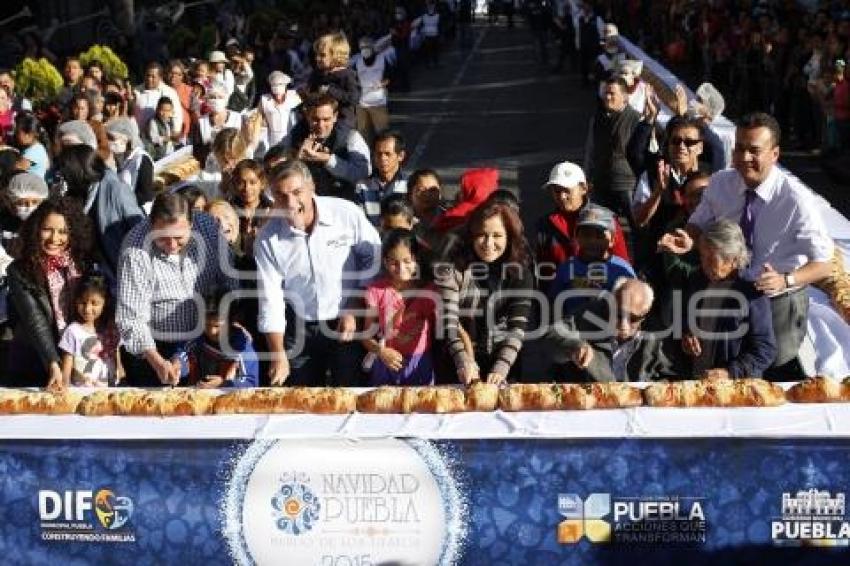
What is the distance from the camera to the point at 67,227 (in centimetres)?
726

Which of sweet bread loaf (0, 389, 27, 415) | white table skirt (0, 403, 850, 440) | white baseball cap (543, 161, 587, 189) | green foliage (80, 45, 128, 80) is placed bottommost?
green foliage (80, 45, 128, 80)

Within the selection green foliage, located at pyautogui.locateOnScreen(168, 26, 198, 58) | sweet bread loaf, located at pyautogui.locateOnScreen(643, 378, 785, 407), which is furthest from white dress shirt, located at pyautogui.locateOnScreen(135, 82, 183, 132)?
green foliage, located at pyautogui.locateOnScreen(168, 26, 198, 58)

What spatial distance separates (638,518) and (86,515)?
83.3 inches

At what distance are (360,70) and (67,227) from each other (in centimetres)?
1224

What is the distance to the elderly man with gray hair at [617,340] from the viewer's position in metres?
6.54

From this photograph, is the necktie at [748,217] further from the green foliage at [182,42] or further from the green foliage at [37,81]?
the green foliage at [182,42]

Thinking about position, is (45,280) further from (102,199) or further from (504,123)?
(504,123)

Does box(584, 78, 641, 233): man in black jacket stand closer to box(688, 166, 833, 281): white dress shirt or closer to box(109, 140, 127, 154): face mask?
box(688, 166, 833, 281): white dress shirt

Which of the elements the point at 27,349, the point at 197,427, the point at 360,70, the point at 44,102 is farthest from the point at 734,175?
the point at 360,70

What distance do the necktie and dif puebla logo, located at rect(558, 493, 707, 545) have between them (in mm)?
1809

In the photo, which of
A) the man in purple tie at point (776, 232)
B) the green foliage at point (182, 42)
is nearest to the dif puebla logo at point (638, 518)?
the man in purple tie at point (776, 232)

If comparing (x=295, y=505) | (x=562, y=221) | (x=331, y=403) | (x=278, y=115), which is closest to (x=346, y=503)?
(x=295, y=505)

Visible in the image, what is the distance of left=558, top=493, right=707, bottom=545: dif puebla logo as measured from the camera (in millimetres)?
5617

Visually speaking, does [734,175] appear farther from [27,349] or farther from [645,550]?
[27,349]
